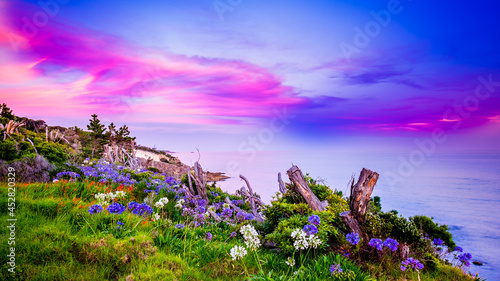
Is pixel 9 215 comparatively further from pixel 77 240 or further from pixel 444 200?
pixel 444 200

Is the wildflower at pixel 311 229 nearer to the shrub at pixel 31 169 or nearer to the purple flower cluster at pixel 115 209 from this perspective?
the purple flower cluster at pixel 115 209

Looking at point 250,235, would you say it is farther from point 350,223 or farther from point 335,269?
point 350,223

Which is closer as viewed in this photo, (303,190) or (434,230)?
(303,190)

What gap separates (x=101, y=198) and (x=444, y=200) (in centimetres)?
2232

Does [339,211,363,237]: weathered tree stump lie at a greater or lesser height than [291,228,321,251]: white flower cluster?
greater

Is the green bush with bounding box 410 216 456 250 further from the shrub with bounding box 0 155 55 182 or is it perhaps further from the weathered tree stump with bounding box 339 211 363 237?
the shrub with bounding box 0 155 55 182

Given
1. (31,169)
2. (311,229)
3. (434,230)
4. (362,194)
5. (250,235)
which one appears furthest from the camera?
(31,169)

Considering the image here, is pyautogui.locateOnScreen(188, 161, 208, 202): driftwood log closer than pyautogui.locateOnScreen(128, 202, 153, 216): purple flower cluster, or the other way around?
pyautogui.locateOnScreen(128, 202, 153, 216): purple flower cluster

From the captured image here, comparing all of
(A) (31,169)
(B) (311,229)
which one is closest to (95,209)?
(B) (311,229)

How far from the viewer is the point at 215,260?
491 centimetres

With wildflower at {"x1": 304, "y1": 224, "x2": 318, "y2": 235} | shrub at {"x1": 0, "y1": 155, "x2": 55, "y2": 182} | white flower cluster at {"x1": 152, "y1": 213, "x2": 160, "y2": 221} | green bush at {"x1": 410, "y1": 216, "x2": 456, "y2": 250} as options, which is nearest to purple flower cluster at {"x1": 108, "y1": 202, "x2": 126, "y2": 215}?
white flower cluster at {"x1": 152, "y1": 213, "x2": 160, "y2": 221}

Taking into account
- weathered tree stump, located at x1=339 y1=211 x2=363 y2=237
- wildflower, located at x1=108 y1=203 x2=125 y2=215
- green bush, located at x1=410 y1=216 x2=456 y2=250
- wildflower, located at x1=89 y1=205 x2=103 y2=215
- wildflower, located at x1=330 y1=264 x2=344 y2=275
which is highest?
green bush, located at x1=410 y1=216 x2=456 y2=250

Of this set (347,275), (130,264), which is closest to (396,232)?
(347,275)

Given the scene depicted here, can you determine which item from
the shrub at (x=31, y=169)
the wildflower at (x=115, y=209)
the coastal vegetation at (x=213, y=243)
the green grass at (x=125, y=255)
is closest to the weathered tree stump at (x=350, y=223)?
the coastal vegetation at (x=213, y=243)
